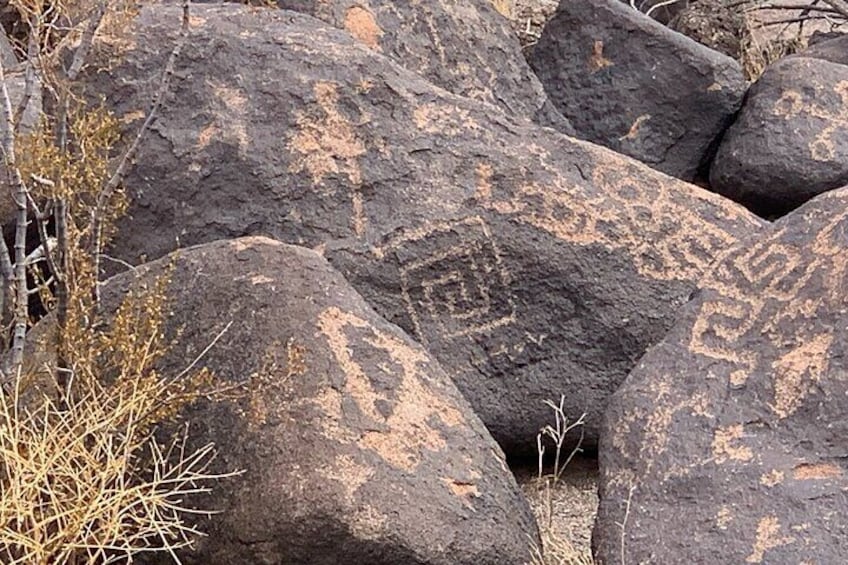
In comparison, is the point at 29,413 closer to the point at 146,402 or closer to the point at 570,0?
the point at 146,402

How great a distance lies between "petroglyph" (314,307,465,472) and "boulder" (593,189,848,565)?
0.36 m

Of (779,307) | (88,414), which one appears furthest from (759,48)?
(88,414)

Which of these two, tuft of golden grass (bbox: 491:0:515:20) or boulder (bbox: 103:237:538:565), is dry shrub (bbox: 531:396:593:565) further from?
tuft of golden grass (bbox: 491:0:515:20)

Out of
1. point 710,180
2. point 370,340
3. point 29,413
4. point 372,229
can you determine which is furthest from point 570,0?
point 29,413

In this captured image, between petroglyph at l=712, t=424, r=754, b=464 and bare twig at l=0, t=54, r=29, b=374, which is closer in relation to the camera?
petroglyph at l=712, t=424, r=754, b=464

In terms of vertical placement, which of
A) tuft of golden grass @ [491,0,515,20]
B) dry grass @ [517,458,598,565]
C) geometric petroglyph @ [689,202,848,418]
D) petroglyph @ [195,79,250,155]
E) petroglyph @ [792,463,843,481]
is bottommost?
tuft of golden grass @ [491,0,515,20]

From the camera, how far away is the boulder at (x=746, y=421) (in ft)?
8.00

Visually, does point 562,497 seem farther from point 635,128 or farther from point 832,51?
point 832,51

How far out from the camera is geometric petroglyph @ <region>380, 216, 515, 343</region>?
3732 millimetres

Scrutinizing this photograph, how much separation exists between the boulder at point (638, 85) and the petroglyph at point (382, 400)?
2685 millimetres

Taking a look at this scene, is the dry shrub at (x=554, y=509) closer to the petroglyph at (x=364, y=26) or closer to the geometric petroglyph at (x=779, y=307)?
the geometric petroglyph at (x=779, y=307)

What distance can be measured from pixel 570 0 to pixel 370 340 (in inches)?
124

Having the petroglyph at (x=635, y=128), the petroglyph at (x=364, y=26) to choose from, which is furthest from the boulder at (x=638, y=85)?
the petroglyph at (x=364, y=26)

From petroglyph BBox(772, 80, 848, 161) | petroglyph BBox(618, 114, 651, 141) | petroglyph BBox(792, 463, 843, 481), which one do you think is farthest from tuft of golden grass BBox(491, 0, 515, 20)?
petroglyph BBox(792, 463, 843, 481)
